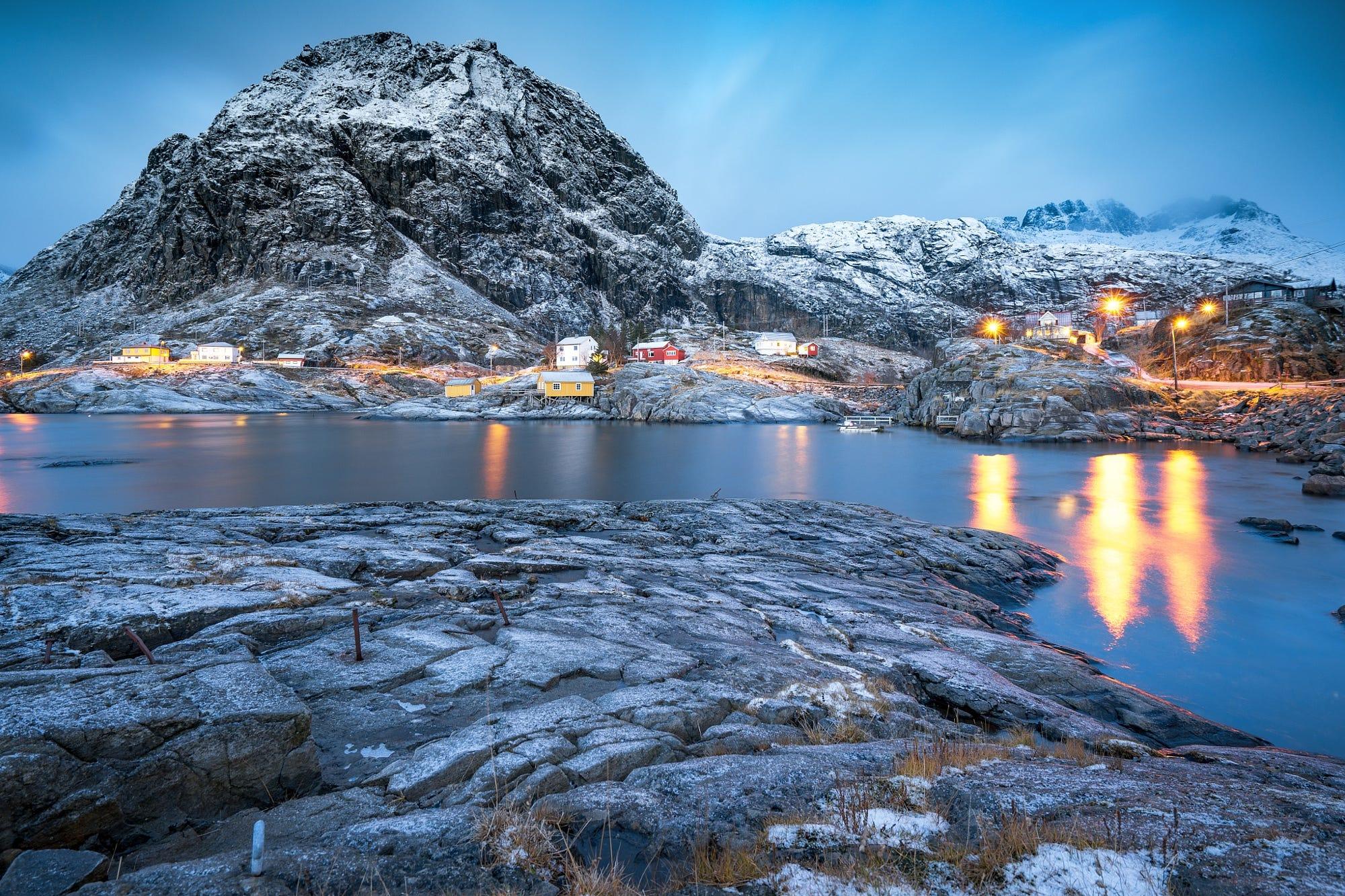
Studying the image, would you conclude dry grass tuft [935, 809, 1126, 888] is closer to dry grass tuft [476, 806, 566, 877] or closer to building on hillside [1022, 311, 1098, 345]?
dry grass tuft [476, 806, 566, 877]

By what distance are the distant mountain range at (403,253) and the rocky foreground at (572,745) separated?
110942 millimetres

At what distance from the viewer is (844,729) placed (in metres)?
7.52

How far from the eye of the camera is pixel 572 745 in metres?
6.43

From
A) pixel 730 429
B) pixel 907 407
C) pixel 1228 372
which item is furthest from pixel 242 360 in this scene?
pixel 1228 372

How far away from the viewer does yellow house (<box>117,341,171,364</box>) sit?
99312mm

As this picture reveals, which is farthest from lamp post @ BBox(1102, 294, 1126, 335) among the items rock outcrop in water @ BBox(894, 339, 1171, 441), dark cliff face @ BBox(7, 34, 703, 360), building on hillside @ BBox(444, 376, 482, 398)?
dark cliff face @ BBox(7, 34, 703, 360)

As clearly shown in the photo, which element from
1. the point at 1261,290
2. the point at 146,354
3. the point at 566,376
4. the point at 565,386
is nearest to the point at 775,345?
the point at 566,376

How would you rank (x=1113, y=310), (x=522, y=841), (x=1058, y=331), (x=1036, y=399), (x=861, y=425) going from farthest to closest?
(x=1113, y=310), (x=1058, y=331), (x=861, y=425), (x=1036, y=399), (x=522, y=841)

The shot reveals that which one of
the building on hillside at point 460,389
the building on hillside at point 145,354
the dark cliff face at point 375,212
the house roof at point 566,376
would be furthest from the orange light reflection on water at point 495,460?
the building on hillside at point 145,354

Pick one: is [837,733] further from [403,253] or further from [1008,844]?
[403,253]

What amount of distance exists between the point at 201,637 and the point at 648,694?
6825 mm

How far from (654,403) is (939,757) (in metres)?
77.7

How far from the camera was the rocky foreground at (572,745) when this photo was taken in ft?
13.6

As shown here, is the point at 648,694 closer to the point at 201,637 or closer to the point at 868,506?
the point at 201,637
